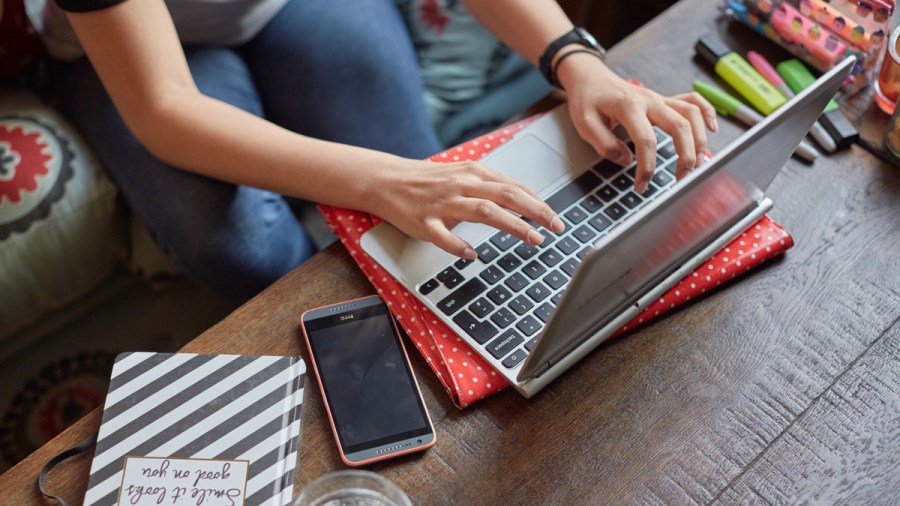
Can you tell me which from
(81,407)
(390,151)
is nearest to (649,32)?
(390,151)

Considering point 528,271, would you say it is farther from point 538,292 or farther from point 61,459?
point 61,459

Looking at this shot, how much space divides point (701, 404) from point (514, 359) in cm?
17

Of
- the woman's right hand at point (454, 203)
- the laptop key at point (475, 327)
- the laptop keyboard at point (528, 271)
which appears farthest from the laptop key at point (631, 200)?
the laptop key at point (475, 327)

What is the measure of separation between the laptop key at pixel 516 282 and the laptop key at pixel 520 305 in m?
0.01

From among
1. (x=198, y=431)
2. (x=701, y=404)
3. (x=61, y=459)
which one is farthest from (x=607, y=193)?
(x=61, y=459)

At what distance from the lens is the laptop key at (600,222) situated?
0.79m

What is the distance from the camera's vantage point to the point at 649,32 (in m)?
0.99

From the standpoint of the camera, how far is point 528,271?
756mm

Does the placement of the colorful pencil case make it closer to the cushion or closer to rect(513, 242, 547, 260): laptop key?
rect(513, 242, 547, 260): laptop key

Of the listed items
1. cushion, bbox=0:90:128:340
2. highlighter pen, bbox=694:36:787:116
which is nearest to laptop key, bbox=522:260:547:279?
highlighter pen, bbox=694:36:787:116

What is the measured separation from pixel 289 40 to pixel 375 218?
1.24ft

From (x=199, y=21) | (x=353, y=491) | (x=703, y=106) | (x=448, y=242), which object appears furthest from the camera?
(x=199, y=21)

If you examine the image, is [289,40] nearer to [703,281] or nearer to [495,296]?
[495,296]

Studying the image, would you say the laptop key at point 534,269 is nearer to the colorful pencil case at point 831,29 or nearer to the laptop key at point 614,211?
the laptop key at point 614,211
